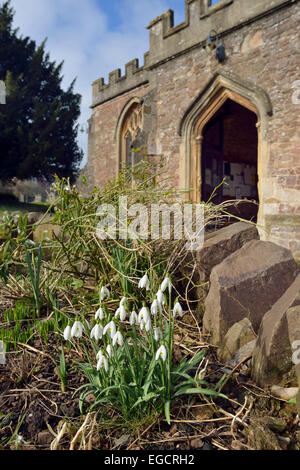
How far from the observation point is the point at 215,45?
25.1ft

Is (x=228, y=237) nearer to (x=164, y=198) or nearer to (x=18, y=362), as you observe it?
(x=164, y=198)

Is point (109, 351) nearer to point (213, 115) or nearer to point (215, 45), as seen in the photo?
point (213, 115)

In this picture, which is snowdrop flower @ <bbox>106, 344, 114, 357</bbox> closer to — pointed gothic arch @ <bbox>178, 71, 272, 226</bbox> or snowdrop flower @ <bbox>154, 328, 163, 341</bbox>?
snowdrop flower @ <bbox>154, 328, 163, 341</bbox>

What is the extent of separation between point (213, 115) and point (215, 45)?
4.86ft

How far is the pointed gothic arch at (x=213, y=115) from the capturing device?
22.8 ft

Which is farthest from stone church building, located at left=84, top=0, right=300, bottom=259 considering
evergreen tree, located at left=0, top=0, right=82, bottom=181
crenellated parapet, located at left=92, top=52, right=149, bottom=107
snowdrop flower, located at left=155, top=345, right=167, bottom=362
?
evergreen tree, located at left=0, top=0, right=82, bottom=181

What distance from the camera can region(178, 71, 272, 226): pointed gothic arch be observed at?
694cm

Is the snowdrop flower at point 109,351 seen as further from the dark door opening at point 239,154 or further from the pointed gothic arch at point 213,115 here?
the dark door opening at point 239,154

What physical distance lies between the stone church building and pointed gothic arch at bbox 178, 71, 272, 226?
0.8 inches

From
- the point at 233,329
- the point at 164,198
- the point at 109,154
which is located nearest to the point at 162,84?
the point at 109,154

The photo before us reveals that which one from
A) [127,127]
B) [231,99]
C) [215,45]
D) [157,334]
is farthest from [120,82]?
[157,334]

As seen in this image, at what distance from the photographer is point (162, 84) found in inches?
352

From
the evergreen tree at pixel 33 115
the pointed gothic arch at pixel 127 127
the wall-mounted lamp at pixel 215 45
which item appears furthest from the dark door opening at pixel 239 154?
the evergreen tree at pixel 33 115

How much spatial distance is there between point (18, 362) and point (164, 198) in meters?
1.77
